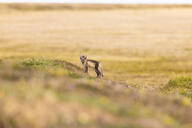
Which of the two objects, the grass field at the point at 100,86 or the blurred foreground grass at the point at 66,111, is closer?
the blurred foreground grass at the point at 66,111

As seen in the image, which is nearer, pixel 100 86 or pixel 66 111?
pixel 66 111

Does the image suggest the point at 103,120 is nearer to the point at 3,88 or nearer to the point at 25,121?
the point at 25,121

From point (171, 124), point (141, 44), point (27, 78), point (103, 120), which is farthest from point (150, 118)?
point (141, 44)

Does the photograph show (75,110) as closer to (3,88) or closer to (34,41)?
(3,88)

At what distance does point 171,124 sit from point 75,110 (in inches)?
76.2

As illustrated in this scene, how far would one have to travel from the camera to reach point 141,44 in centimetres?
5453

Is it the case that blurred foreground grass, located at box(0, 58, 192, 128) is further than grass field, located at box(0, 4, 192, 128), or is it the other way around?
grass field, located at box(0, 4, 192, 128)

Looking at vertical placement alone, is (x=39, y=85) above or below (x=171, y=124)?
above

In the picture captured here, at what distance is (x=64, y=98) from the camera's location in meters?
8.44

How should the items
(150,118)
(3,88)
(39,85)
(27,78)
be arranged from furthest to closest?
(27,78) < (39,85) < (3,88) < (150,118)

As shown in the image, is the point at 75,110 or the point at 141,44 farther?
the point at 141,44

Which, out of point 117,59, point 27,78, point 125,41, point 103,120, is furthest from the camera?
point 125,41

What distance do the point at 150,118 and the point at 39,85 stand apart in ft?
9.48

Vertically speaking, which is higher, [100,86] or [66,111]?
[100,86]
